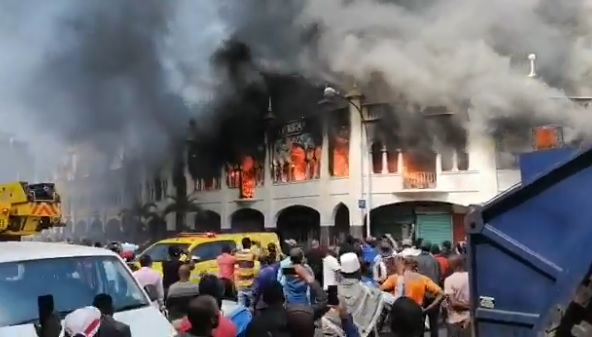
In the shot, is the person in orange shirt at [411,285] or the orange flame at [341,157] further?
the orange flame at [341,157]

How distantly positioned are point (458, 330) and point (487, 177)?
53.4 ft

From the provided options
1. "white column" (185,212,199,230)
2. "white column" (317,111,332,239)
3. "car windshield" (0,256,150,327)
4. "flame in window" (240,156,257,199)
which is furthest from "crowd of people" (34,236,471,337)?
"white column" (185,212,199,230)

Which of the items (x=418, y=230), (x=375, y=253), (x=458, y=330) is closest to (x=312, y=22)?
(x=418, y=230)

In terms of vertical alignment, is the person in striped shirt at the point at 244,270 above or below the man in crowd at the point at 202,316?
below

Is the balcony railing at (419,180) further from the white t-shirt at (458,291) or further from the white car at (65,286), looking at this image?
the white car at (65,286)

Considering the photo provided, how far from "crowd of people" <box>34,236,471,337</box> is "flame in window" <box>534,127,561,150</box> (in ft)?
3.62

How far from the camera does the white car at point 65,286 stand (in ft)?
16.5

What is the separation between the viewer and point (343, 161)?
26.5 metres

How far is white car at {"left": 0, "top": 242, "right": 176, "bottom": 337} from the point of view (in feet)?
16.5

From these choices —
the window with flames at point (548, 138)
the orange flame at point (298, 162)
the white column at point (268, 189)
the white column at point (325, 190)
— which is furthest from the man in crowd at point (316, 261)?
the white column at point (268, 189)

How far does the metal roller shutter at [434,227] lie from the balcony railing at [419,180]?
1348mm

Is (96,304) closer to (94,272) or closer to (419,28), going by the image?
(94,272)

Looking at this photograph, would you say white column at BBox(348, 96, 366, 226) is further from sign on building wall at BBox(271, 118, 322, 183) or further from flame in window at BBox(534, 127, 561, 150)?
flame in window at BBox(534, 127, 561, 150)

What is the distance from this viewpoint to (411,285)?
7.07 meters
